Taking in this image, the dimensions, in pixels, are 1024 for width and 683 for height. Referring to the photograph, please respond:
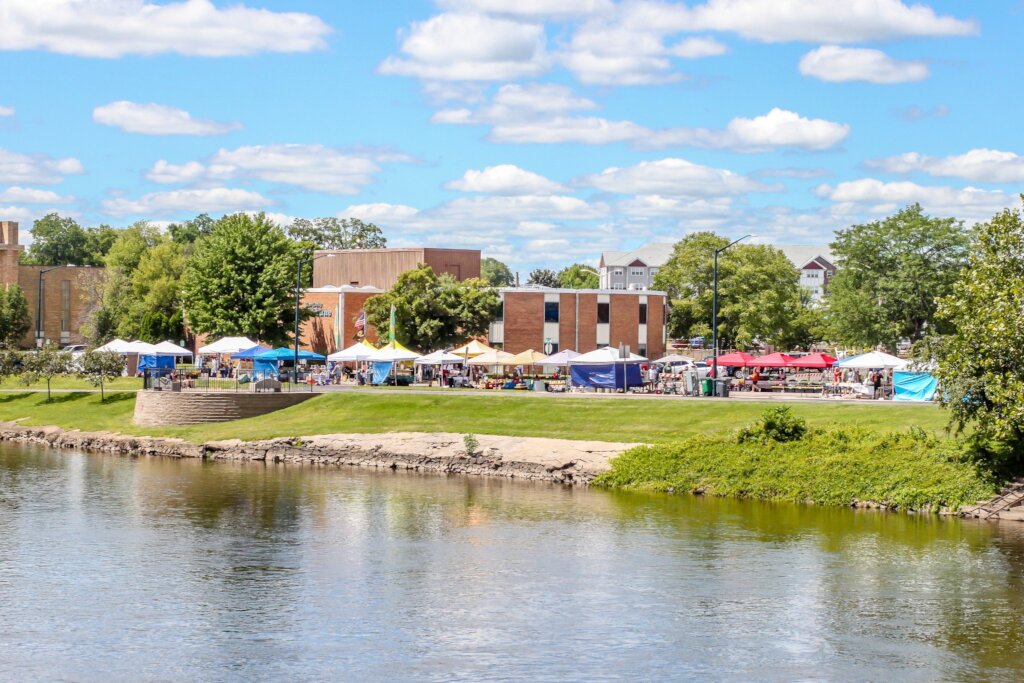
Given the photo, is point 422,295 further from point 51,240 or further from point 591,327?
point 51,240

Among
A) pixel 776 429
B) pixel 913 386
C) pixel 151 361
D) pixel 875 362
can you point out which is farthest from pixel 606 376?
pixel 151 361

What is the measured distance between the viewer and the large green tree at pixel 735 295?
10575 cm

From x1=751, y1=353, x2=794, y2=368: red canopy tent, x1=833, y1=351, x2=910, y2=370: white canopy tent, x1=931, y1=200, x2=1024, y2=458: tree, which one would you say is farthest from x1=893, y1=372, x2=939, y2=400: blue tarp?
x1=751, y1=353, x2=794, y2=368: red canopy tent

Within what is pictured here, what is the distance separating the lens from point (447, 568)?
3216 cm

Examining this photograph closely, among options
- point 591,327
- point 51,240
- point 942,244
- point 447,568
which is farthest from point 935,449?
point 51,240

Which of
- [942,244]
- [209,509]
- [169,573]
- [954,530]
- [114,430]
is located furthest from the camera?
[942,244]

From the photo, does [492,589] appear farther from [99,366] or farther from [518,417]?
[99,366]

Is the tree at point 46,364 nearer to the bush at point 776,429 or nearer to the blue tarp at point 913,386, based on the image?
the bush at point 776,429

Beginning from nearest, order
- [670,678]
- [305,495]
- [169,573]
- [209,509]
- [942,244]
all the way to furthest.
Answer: [670,678], [169,573], [209,509], [305,495], [942,244]

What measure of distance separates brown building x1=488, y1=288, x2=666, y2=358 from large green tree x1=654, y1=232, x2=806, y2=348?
8.66m

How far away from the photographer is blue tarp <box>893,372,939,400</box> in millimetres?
56250

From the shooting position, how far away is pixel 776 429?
46.2 m

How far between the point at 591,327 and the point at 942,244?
2559 centimetres

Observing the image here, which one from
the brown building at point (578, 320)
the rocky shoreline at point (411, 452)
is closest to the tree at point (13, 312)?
the brown building at point (578, 320)
